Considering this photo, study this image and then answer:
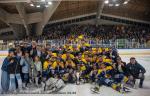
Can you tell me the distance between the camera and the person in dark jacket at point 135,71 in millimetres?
9711

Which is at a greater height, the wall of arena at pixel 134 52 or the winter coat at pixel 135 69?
the wall of arena at pixel 134 52

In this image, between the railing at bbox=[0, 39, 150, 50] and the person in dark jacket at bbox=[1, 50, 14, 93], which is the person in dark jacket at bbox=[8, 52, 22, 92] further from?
the railing at bbox=[0, 39, 150, 50]

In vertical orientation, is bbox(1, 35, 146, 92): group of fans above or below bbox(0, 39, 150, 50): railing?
below

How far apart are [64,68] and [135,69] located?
7.75 feet

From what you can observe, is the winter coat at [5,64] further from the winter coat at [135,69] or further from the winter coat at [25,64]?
the winter coat at [135,69]

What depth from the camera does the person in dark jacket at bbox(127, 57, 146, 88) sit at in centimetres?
971

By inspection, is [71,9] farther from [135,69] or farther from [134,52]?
[135,69]

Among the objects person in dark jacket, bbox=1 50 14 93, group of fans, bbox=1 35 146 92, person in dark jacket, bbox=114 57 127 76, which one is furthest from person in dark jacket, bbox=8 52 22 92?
person in dark jacket, bbox=114 57 127 76

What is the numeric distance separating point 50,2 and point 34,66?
1140cm

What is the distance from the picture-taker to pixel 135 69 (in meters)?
9.84

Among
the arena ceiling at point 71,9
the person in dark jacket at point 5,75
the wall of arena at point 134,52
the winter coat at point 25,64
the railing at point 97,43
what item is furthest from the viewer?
the arena ceiling at point 71,9

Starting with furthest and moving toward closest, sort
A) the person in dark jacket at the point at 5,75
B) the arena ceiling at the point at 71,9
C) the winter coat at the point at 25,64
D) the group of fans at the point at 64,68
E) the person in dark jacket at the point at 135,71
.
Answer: the arena ceiling at the point at 71,9 → the person in dark jacket at the point at 135,71 → the winter coat at the point at 25,64 → the group of fans at the point at 64,68 → the person in dark jacket at the point at 5,75

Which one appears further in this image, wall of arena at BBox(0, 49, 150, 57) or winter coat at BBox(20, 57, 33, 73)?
wall of arena at BBox(0, 49, 150, 57)

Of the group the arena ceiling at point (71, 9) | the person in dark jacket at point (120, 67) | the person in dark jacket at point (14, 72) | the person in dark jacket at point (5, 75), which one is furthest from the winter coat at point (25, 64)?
the arena ceiling at point (71, 9)
